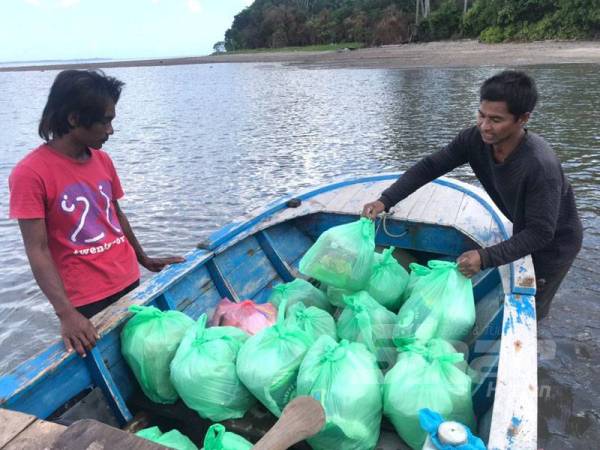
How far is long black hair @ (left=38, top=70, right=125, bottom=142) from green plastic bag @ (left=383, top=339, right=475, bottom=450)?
1.84 m

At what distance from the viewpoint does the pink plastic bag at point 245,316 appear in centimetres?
275

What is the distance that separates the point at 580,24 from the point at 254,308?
116ft

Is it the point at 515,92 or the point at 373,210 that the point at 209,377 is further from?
the point at 515,92

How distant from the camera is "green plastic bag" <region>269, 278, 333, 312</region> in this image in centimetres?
316

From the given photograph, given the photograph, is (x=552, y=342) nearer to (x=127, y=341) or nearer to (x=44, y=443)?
(x=127, y=341)

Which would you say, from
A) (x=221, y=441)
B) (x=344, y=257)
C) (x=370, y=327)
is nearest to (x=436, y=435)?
(x=221, y=441)

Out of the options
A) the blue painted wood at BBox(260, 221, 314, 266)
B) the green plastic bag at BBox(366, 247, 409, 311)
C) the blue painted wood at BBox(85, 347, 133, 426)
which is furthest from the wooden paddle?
the blue painted wood at BBox(260, 221, 314, 266)

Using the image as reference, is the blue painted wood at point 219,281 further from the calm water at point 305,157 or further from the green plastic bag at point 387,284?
the calm water at point 305,157

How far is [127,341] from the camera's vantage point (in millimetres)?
2443

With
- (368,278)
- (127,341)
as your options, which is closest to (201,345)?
(127,341)

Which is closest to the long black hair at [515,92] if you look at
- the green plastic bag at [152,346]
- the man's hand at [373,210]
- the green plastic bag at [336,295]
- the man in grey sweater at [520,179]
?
the man in grey sweater at [520,179]

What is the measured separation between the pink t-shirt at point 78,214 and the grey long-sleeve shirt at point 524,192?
5.90 ft

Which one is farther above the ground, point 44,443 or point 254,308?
point 44,443

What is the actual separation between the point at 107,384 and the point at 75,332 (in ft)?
1.12
